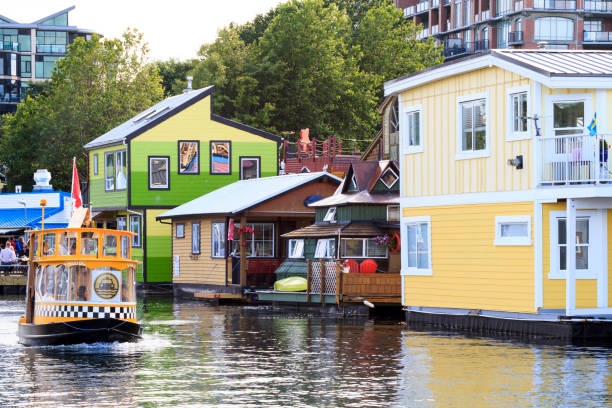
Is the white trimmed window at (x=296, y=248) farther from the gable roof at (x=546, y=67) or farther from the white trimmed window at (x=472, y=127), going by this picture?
the white trimmed window at (x=472, y=127)

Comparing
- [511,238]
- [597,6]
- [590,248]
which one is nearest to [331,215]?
[511,238]

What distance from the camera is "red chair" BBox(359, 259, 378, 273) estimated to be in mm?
40312

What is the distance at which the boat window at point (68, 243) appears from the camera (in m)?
28.8

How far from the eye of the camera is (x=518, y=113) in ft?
99.7

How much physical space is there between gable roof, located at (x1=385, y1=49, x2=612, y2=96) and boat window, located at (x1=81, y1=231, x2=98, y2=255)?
10.4 meters

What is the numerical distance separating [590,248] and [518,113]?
387 centimetres

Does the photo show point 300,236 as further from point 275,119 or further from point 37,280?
point 275,119

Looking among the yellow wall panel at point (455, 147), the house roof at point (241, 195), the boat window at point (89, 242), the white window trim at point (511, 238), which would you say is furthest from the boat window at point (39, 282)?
the house roof at point (241, 195)

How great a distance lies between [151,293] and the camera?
56344mm

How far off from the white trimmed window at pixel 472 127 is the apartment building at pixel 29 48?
451 feet

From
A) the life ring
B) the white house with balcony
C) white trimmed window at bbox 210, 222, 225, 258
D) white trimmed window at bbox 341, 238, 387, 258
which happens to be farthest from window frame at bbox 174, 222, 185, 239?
the white house with balcony

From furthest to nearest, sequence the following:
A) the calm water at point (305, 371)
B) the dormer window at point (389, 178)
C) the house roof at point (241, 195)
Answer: the house roof at point (241, 195)
the dormer window at point (389, 178)
the calm water at point (305, 371)

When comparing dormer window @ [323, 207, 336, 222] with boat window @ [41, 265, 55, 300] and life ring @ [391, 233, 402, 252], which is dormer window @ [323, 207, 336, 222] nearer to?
life ring @ [391, 233, 402, 252]

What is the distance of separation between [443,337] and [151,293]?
28213 mm
